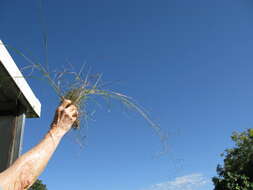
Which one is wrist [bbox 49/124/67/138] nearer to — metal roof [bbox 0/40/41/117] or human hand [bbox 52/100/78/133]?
human hand [bbox 52/100/78/133]

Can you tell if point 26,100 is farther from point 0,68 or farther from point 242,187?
point 242,187

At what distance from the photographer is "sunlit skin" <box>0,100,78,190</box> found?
2.40 feet

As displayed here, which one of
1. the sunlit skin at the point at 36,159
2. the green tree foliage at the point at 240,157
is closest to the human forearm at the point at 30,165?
the sunlit skin at the point at 36,159

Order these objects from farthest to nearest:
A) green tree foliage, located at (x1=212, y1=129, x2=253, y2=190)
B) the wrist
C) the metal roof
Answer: green tree foliage, located at (x1=212, y1=129, x2=253, y2=190)
the metal roof
the wrist

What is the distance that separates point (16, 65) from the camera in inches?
59.6

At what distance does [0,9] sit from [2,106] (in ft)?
2.07

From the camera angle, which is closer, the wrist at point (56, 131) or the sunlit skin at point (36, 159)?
the sunlit skin at point (36, 159)

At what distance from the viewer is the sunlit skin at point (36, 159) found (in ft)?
2.40

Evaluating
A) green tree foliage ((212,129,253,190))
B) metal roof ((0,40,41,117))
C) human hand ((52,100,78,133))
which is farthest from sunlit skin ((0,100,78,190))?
green tree foliage ((212,129,253,190))

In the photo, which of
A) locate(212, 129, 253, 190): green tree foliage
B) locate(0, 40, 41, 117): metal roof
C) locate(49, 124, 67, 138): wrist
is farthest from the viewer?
locate(212, 129, 253, 190): green tree foliage

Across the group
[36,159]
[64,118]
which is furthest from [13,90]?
Result: [36,159]

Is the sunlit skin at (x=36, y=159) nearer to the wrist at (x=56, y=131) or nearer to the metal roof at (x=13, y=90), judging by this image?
the wrist at (x=56, y=131)

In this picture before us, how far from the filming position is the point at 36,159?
0.81 metres

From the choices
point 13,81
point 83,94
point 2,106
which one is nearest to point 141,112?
point 83,94
